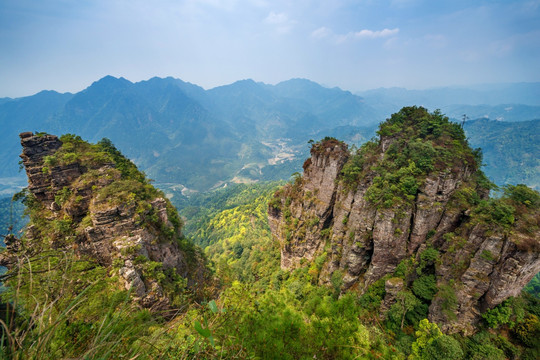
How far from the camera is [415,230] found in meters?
19.4

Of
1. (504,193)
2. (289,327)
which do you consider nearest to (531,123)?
(504,193)

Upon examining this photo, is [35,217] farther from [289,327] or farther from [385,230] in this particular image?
A: [385,230]

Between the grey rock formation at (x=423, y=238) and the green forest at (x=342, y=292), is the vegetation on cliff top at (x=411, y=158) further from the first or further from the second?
the grey rock formation at (x=423, y=238)

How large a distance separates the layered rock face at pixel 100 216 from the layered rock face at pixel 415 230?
18732 millimetres

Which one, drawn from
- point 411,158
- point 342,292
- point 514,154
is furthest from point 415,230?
point 514,154

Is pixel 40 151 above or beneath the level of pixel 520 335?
above

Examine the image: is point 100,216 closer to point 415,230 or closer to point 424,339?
point 424,339

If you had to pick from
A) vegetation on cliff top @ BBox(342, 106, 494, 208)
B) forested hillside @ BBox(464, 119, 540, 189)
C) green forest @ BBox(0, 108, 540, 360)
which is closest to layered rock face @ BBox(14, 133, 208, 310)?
green forest @ BBox(0, 108, 540, 360)

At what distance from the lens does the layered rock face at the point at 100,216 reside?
16656mm

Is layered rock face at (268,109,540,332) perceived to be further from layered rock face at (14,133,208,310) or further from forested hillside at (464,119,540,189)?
forested hillside at (464,119,540,189)

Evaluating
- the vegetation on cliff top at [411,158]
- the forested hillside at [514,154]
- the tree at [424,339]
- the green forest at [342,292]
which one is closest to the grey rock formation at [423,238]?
the vegetation on cliff top at [411,158]

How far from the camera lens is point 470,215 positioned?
56.7 ft

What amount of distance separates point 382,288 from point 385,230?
571cm

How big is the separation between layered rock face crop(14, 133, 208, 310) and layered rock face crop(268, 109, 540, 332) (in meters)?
18.7
